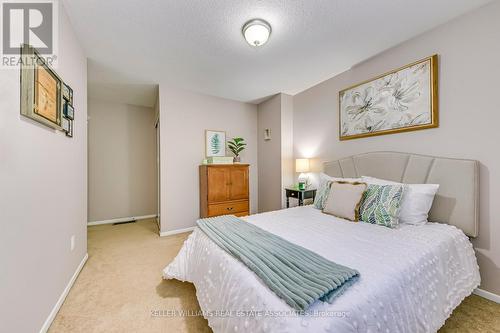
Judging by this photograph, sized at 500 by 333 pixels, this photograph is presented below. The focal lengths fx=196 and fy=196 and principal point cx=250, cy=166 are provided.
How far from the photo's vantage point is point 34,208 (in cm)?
128

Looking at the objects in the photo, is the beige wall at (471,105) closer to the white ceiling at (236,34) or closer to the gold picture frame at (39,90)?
the white ceiling at (236,34)

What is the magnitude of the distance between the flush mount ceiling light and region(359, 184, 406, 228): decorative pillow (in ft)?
5.99

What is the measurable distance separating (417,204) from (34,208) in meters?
2.97

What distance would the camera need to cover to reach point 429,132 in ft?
6.55

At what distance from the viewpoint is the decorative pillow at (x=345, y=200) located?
192cm

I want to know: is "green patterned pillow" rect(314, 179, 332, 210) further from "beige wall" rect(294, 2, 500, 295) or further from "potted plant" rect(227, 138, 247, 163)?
"potted plant" rect(227, 138, 247, 163)

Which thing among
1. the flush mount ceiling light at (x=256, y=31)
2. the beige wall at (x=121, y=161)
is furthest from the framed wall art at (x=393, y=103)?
the beige wall at (x=121, y=161)

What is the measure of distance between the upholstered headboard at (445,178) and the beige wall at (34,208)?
10.0 ft

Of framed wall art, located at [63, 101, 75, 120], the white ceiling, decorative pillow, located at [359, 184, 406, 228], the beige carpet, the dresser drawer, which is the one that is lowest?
the beige carpet

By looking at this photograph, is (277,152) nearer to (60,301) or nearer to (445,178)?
(445,178)

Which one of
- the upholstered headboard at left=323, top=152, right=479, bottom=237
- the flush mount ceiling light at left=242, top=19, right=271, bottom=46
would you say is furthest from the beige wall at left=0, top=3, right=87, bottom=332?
the upholstered headboard at left=323, top=152, right=479, bottom=237

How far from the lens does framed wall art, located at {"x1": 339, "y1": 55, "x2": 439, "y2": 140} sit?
1.97 meters

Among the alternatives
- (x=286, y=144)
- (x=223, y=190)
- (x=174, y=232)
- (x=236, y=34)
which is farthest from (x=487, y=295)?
(x=174, y=232)

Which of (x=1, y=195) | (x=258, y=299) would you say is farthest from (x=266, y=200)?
(x=1, y=195)
